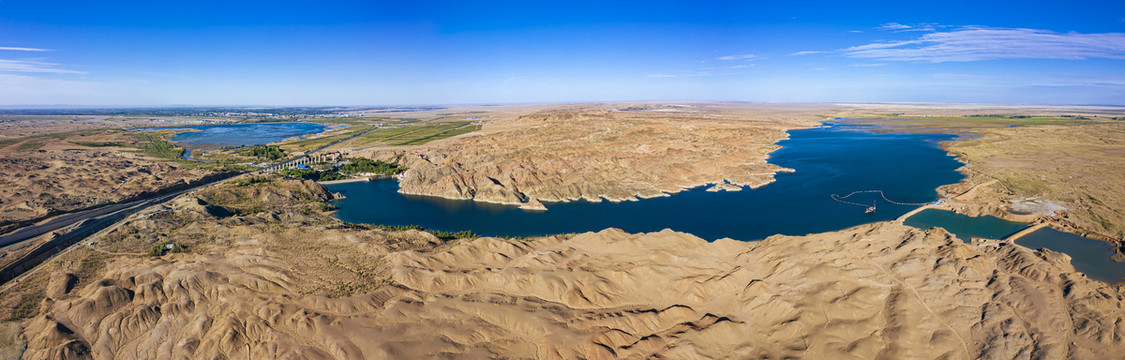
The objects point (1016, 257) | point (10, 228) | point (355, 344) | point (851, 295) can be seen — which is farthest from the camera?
point (10, 228)

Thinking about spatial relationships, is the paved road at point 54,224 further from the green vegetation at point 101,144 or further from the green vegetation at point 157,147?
the green vegetation at point 101,144

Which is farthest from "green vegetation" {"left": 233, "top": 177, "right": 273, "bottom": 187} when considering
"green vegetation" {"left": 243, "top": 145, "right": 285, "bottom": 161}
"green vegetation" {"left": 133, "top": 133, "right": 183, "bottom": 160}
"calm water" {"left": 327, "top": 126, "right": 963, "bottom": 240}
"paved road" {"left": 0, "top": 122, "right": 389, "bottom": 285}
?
"green vegetation" {"left": 133, "top": 133, "right": 183, "bottom": 160}

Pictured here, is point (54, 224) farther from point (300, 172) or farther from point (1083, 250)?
point (1083, 250)

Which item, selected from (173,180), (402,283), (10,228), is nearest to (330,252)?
(402,283)

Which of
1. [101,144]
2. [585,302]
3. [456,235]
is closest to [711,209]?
[456,235]

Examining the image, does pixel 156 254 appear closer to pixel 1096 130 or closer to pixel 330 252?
pixel 330 252

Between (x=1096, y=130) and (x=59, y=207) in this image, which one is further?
(x=1096, y=130)

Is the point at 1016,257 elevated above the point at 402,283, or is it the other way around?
the point at 1016,257
